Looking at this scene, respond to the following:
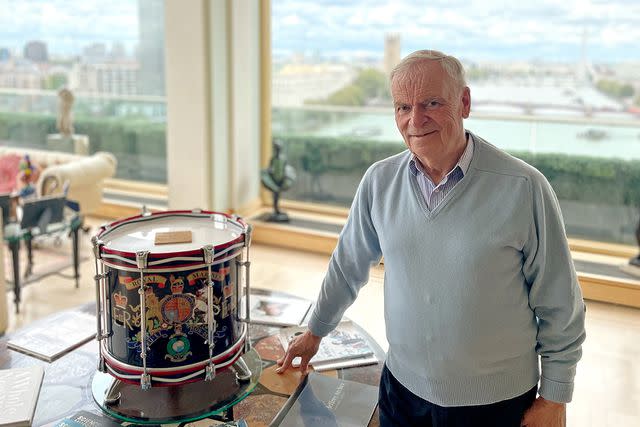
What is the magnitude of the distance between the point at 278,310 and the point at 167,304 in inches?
27.6

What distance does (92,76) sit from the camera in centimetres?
611

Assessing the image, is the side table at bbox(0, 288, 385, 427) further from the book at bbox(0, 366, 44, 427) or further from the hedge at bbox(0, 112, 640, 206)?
the hedge at bbox(0, 112, 640, 206)

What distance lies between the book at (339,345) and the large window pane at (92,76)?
4171 mm

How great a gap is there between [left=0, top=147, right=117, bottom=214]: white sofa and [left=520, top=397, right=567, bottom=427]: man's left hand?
3.72m

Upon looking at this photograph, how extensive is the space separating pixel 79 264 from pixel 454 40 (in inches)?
131

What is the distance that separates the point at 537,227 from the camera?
49.6 inches

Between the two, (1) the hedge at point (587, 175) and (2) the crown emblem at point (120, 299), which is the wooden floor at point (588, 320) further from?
(1) the hedge at point (587, 175)

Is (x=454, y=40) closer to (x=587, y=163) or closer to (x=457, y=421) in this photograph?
(x=587, y=163)

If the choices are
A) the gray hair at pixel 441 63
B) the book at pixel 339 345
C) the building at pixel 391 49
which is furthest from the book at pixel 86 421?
the building at pixel 391 49

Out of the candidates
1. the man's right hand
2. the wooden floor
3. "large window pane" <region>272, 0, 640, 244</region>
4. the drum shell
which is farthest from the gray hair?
"large window pane" <region>272, 0, 640, 244</region>

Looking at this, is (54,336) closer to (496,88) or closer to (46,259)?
(46,259)

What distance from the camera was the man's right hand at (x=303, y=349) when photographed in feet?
5.64

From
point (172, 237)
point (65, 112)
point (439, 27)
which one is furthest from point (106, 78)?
point (172, 237)

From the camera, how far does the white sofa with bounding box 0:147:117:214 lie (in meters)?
4.36
